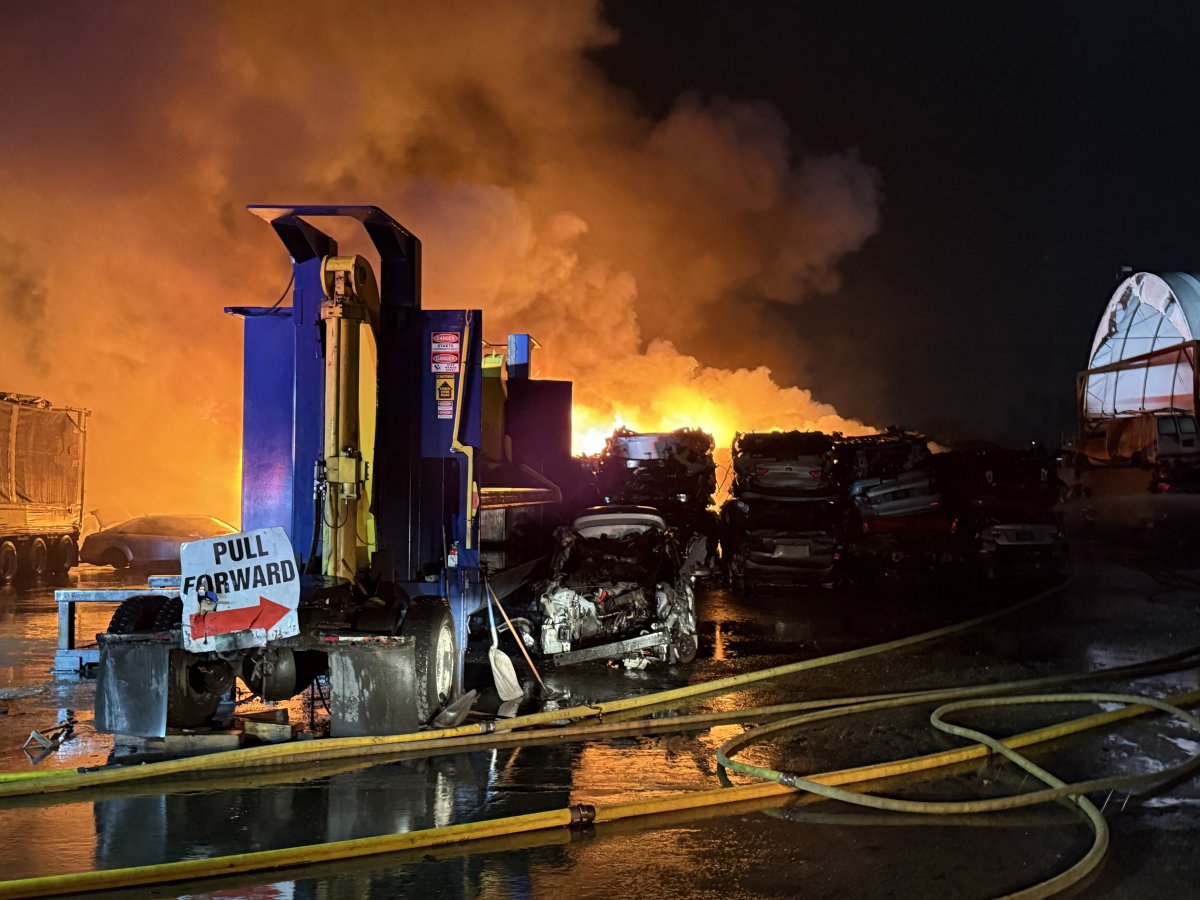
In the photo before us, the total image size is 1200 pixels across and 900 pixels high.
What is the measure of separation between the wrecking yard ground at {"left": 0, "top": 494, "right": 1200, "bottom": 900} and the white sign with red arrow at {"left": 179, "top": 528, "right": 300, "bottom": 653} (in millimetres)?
875

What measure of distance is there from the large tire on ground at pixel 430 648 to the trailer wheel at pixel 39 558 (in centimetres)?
1485

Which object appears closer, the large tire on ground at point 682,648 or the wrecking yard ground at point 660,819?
the wrecking yard ground at point 660,819

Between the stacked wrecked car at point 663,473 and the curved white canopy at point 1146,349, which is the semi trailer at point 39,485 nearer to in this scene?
the stacked wrecked car at point 663,473

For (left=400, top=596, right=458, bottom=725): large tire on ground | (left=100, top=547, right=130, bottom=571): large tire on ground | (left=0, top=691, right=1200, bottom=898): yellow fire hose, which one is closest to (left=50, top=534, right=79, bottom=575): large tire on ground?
(left=100, top=547, right=130, bottom=571): large tire on ground

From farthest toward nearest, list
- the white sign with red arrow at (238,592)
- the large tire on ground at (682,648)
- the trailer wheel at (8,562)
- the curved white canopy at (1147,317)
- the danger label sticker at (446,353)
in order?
1. the curved white canopy at (1147,317)
2. the trailer wheel at (8,562)
3. the large tire on ground at (682,648)
4. the danger label sticker at (446,353)
5. the white sign with red arrow at (238,592)

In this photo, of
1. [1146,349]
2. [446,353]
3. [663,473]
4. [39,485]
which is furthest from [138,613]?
[1146,349]

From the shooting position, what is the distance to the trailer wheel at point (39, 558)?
738 inches

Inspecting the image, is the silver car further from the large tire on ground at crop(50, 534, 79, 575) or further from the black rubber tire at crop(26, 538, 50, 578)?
the black rubber tire at crop(26, 538, 50, 578)

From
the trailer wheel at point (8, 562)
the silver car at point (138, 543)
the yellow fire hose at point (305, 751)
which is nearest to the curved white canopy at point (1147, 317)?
the yellow fire hose at point (305, 751)

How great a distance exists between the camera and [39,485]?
1914cm

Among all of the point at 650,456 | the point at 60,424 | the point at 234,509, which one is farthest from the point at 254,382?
the point at 234,509

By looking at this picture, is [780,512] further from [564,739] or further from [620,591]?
[564,739]

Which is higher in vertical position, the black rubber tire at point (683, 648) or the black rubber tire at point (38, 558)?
the black rubber tire at point (683, 648)

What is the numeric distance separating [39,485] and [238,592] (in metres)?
15.4
